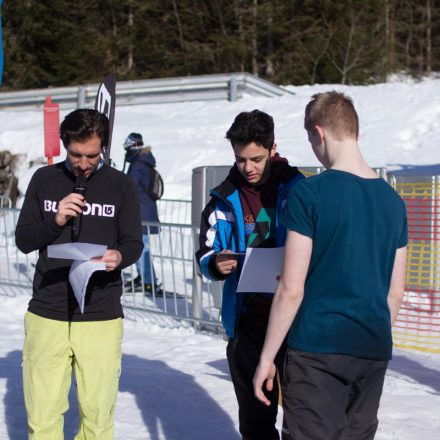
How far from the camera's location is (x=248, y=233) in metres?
3.78

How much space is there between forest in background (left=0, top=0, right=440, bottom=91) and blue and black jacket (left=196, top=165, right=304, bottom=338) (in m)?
26.8

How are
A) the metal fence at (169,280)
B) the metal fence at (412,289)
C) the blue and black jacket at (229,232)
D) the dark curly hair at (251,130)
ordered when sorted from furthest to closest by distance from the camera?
the metal fence at (169,280)
the metal fence at (412,289)
the blue and black jacket at (229,232)
the dark curly hair at (251,130)

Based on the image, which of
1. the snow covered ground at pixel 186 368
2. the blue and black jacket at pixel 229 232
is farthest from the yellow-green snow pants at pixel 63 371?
the snow covered ground at pixel 186 368

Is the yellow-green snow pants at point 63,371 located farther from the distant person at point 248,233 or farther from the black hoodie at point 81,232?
the distant person at point 248,233

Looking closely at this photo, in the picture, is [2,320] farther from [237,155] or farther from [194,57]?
[194,57]

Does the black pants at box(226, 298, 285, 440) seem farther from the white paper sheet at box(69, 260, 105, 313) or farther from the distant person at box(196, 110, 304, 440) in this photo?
the white paper sheet at box(69, 260, 105, 313)

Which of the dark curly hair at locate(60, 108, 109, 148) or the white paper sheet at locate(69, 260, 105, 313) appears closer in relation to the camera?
the white paper sheet at locate(69, 260, 105, 313)

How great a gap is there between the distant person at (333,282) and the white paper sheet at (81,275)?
97 cm

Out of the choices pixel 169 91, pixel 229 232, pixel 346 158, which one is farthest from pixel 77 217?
pixel 169 91

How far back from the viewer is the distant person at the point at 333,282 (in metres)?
2.96

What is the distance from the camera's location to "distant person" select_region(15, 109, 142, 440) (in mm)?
3939

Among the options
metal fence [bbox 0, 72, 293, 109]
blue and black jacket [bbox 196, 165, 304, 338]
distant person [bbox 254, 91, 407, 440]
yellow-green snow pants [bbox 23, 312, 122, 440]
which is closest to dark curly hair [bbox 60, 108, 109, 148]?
blue and black jacket [bbox 196, 165, 304, 338]

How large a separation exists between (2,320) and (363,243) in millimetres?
6313

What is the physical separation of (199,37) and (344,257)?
1302 inches
